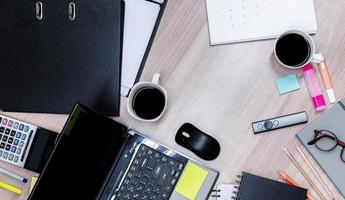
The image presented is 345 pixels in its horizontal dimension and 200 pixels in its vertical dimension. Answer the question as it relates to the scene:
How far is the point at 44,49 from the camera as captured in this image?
Result: 109 cm

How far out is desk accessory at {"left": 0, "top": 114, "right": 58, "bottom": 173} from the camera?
3.55 ft

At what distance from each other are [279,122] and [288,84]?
0.08 meters

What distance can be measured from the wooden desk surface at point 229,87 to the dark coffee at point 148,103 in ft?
0.11

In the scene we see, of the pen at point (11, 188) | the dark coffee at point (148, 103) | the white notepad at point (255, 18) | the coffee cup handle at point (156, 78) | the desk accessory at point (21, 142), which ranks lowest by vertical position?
the pen at point (11, 188)

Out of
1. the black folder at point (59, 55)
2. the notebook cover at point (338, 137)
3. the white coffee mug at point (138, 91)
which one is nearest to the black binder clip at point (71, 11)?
the black folder at point (59, 55)

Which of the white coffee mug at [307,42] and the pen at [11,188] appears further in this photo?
the pen at [11,188]

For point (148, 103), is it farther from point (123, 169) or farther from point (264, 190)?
point (264, 190)

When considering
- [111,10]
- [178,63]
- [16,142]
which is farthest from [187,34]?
[16,142]

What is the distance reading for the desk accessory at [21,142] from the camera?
1.08 meters

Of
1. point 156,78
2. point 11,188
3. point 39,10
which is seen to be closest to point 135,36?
point 156,78

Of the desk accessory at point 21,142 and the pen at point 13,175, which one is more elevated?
the desk accessory at point 21,142

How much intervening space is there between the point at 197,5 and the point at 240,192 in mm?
405

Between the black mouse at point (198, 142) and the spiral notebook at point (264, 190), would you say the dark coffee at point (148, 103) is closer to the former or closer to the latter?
the black mouse at point (198, 142)

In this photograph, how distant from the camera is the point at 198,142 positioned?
103 centimetres
